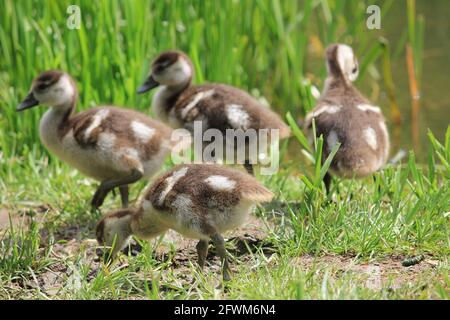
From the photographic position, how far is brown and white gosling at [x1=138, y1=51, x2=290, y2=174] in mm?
5371

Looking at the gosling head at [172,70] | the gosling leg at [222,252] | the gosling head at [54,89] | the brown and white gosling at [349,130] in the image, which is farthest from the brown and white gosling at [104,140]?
the gosling leg at [222,252]

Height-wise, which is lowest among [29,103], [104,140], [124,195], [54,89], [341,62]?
[124,195]

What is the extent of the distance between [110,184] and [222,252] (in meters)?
1.29

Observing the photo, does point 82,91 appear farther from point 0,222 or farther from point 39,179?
point 0,222

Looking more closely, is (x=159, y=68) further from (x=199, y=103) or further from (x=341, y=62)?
(x=341, y=62)

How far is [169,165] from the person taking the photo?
607 cm

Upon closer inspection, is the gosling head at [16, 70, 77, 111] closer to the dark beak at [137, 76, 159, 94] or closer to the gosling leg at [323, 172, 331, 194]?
the dark beak at [137, 76, 159, 94]

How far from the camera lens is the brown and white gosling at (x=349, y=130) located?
16.6 ft

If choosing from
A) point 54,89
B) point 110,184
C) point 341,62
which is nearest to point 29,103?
point 54,89

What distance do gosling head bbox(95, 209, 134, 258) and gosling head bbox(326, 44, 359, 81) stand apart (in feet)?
6.19

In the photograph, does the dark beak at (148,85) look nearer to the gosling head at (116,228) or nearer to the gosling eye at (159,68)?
the gosling eye at (159,68)

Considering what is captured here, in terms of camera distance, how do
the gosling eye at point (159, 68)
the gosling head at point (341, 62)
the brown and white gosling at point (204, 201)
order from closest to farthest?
1. the brown and white gosling at point (204, 201)
2. the gosling head at point (341, 62)
3. the gosling eye at point (159, 68)

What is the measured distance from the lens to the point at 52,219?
5.31m

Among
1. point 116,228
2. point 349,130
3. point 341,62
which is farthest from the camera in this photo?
point 341,62
